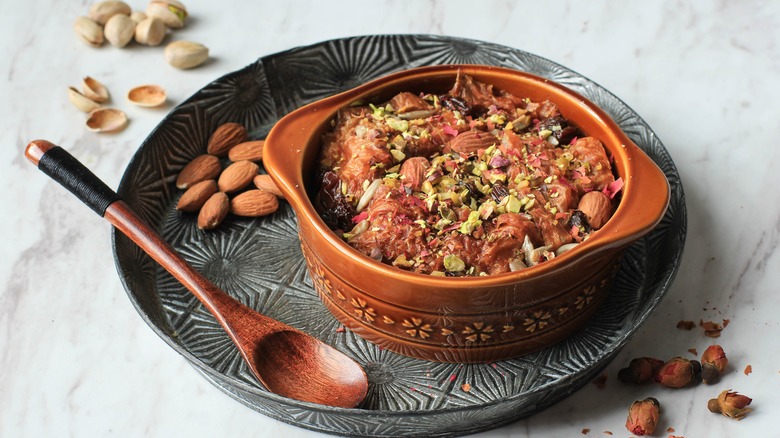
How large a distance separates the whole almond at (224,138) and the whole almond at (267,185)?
0.18 metres

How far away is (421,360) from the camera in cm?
246

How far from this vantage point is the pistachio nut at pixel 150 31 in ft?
11.3

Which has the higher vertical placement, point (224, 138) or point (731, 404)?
point (731, 404)

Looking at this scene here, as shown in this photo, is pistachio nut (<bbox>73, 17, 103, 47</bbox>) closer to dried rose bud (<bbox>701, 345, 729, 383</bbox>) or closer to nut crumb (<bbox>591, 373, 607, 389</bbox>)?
nut crumb (<bbox>591, 373, 607, 389</bbox>)

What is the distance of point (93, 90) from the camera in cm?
331

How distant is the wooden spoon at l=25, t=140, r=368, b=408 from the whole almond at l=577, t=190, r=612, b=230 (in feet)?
2.23

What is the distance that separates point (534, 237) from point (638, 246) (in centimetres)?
52

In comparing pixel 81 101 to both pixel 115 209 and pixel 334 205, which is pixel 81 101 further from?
pixel 334 205

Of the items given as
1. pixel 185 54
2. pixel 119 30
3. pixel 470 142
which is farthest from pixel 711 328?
pixel 119 30

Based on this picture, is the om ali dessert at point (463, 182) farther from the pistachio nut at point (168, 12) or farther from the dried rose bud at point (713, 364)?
the pistachio nut at point (168, 12)

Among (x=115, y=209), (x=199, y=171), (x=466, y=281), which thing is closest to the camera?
(x=466, y=281)

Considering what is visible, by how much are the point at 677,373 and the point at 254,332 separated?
42.3 inches

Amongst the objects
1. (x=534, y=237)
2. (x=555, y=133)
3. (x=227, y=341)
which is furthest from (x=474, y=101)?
(x=227, y=341)

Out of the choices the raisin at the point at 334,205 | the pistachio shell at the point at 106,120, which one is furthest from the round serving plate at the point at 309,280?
the pistachio shell at the point at 106,120
